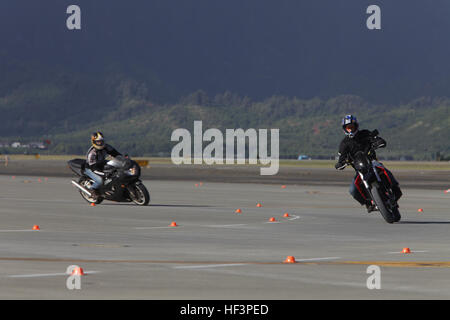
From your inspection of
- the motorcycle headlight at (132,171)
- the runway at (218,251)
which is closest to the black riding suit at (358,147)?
the runway at (218,251)

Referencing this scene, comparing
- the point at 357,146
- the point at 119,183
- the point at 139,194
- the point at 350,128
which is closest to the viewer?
the point at 357,146

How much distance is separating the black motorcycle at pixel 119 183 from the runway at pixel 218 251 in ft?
1.72

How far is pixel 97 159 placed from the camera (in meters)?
33.4

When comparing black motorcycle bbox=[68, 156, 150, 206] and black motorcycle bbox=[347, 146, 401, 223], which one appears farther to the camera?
black motorcycle bbox=[68, 156, 150, 206]

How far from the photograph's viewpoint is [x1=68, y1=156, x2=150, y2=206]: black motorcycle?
106 ft

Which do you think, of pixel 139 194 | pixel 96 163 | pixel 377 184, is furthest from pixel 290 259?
pixel 96 163

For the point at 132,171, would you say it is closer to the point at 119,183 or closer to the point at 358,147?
the point at 119,183

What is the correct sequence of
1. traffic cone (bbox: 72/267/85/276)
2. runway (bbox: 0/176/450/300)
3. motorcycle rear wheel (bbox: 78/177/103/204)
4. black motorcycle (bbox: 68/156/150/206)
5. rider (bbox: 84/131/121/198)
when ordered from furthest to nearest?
motorcycle rear wheel (bbox: 78/177/103/204)
rider (bbox: 84/131/121/198)
black motorcycle (bbox: 68/156/150/206)
traffic cone (bbox: 72/267/85/276)
runway (bbox: 0/176/450/300)

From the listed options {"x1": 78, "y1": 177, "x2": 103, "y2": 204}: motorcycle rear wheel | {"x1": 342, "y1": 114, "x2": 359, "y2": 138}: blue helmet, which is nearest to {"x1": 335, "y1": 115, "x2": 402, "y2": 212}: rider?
{"x1": 342, "y1": 114, "x2": 359, "y2": 138}: blue helmet

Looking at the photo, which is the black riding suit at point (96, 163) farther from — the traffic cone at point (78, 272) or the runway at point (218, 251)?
the traffic cone at point (78, 272)

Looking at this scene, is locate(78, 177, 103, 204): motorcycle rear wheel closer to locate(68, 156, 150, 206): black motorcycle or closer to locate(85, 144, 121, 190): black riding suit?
locate(68, 156, 150, 206): black motorcycle

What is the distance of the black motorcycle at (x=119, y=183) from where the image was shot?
106ft

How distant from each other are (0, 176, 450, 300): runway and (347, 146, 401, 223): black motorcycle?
441 millimetres

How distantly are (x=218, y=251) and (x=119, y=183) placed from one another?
1416 centimetres
